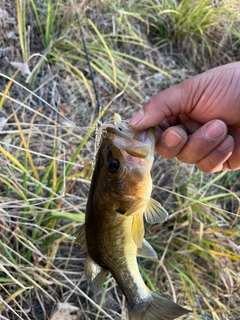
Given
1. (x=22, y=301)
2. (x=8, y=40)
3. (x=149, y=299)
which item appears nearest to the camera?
(x=149, y=299)

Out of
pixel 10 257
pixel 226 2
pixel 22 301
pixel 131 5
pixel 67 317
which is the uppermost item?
pixel 131 5

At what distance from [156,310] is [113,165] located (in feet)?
2.02

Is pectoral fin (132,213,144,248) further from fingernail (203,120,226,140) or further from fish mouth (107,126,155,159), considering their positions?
fingernail (203,120,226,140)

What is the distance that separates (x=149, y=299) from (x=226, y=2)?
341 cm

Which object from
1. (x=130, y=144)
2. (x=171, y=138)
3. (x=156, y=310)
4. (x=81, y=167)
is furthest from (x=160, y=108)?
(x=81, y=167)

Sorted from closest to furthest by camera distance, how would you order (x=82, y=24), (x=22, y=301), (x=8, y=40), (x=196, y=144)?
(x=196, y=144) → (x=22, y=301) → (x=8, y=40) → (x=82, y=24)

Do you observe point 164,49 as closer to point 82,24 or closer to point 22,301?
point 82,24

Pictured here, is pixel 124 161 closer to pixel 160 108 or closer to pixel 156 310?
pixel 160 108

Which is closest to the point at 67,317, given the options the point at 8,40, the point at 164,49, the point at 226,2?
→ the point at 8,40

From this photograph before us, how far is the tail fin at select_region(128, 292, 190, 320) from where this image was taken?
4.91 ft

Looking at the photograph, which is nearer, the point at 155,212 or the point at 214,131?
the point at 155,212

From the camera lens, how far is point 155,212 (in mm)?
1485

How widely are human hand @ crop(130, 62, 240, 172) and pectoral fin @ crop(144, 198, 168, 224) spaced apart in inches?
12.7

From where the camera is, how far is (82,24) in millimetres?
3523
